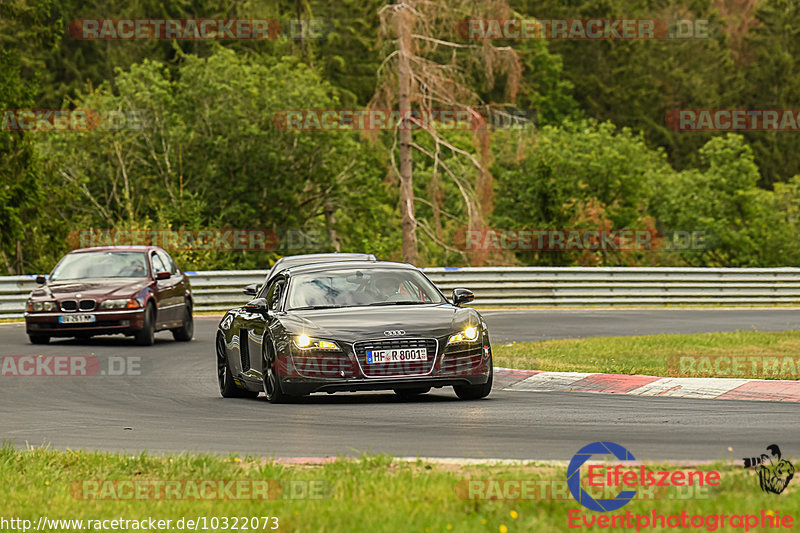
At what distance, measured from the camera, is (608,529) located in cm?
617

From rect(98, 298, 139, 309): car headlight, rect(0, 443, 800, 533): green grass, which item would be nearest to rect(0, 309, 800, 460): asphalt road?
rect(0, 443, 800, 533): green grass

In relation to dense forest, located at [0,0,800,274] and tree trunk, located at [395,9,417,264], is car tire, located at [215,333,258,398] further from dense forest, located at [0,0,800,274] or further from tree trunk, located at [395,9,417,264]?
tree trunk, located at [395,9,417,264]

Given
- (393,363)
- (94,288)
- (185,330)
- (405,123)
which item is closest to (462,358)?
(393,363)

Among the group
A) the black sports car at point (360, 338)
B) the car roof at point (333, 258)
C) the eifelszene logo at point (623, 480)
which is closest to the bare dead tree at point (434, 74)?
the car roof at point (333, 258)

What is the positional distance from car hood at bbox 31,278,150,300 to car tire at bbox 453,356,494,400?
9.73m

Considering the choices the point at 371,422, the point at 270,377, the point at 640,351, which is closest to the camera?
the point at 371,422

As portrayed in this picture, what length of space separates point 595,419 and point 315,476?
396cm

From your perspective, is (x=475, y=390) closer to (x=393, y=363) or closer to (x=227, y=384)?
(x=393, y=363)

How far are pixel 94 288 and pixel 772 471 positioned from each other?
1628 cm

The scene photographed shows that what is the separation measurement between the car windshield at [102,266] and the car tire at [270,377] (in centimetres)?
992

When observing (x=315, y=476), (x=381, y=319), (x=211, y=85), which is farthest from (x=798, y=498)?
(x=211, y=85)

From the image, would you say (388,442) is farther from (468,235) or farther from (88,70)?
(88,70)

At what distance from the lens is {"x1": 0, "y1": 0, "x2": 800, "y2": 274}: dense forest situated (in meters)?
37.4

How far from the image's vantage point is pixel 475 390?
13.5 metres
